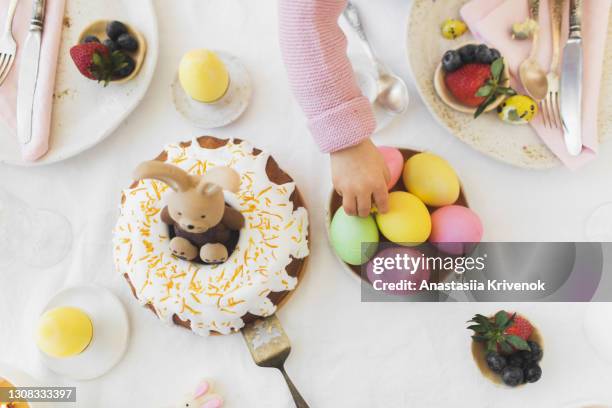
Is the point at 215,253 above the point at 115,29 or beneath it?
beneath

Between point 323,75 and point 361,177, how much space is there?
11 cm

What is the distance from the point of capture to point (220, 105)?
0.58 metres

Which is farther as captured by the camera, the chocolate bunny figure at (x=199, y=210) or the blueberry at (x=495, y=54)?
the blueberry at (x=495, y=54)

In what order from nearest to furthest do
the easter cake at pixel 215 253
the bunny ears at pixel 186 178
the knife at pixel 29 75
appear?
1. the bunny ears at pixel 186 178
2. the easter cake at pixel 215 253
3. the knife at pixel 29 75

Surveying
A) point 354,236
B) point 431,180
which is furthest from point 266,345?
point 431,180

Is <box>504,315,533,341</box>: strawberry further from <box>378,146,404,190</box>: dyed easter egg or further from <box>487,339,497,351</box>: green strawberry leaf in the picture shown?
<box>378,146,404,190</box>: dyed easter egg

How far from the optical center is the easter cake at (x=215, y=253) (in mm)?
458

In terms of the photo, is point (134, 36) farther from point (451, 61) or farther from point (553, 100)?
point (553, 100)

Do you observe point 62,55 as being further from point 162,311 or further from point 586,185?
point 586,185

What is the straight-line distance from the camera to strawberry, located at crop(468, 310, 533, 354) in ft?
1.59

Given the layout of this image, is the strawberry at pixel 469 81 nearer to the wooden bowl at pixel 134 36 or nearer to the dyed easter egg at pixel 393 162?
the dyed easter egg at pixel 393 162

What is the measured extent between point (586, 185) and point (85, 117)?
0.66m

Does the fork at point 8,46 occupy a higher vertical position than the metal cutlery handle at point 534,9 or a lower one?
higher

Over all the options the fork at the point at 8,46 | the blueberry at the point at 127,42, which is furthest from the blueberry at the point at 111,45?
the fork at the point at 8,46
